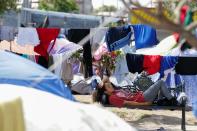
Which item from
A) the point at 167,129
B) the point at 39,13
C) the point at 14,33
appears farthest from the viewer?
the point at 39,13

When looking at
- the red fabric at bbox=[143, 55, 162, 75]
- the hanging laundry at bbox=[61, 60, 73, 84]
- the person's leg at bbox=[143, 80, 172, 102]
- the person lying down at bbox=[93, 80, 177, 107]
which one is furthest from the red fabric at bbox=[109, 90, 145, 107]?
the hanging laundry at bbox=[61, 60, 73, 84]

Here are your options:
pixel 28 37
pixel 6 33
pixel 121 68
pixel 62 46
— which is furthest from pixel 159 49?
pixel 6 33

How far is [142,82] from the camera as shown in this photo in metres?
12.3

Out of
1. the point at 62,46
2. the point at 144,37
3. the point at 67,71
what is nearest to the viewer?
the point at 144,37

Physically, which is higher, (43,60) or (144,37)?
(144,37)

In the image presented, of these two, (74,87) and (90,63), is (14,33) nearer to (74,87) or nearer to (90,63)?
(74,87)

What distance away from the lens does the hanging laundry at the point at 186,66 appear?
10.0 m

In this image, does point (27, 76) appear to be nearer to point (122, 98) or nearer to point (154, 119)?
point (122, 98)

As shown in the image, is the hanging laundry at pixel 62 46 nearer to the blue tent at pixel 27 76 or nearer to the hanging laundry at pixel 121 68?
the hanging laundry at pixel 121 68

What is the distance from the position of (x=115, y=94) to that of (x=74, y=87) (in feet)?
14.5

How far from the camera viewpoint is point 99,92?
10.7 metres

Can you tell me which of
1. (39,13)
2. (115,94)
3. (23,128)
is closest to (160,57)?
(115,94)

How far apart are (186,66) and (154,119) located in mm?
1586

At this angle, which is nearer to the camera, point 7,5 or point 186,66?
point 186,66
